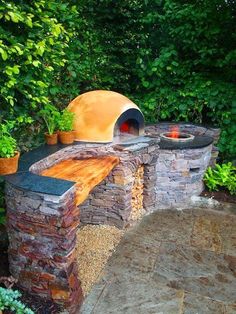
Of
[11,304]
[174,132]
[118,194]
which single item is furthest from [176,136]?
[11,304]

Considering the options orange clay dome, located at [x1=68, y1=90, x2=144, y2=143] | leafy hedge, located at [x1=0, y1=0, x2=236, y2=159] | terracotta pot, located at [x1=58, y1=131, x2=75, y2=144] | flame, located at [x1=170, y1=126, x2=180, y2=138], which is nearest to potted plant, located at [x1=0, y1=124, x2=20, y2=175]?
terracotta pot, located at [x1=58, y1=131, x2=75, y2=144]

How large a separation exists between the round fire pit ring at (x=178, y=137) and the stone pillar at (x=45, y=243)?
9.29ft

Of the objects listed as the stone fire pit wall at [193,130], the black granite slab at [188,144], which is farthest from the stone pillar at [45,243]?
the stone fire pit wall at [193,130]

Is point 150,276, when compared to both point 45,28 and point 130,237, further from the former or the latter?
point 45,28

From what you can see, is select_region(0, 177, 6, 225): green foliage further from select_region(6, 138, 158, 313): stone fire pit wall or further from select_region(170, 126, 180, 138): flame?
select_region(170, 126, 180, 138): flame

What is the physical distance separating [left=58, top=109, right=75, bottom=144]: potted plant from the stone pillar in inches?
52.0

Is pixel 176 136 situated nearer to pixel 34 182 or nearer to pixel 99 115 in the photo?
pixel 99 115

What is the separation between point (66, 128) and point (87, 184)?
3.83ft

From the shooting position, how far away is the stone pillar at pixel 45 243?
2.60 metres

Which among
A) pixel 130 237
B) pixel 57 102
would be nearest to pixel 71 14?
pixel 57 102

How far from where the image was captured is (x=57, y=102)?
4.80 meters

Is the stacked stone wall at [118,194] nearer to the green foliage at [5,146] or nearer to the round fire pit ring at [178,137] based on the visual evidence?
the round fire pit ring at [178,137]

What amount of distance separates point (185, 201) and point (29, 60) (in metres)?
3.35

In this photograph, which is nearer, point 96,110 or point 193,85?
point 96,110
